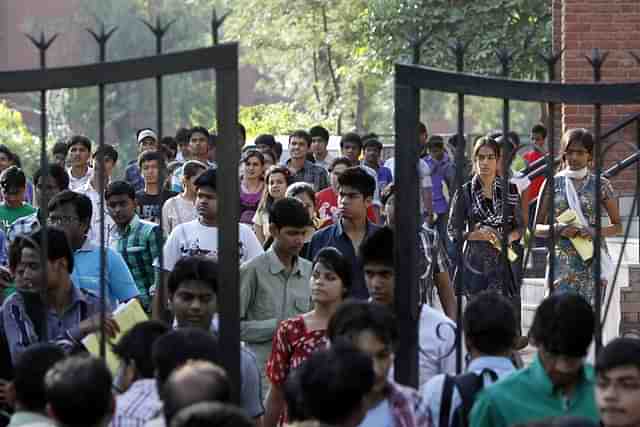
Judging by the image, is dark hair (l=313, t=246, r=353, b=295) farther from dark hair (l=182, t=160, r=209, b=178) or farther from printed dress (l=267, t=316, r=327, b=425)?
dark hair (l=182, t=160, r=209, b=178)

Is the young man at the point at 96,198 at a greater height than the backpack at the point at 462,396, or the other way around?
the young man at the point at 96,198

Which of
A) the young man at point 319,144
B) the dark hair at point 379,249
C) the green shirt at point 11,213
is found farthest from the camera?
the young man at point 319,144

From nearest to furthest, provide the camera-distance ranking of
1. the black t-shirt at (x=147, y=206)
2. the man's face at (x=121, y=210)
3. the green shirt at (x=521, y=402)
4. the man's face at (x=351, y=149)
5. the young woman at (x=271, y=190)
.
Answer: the green shirt at (x=521, y=402) < the man's face at (x=121, y=210) < the young woman at (x=271, y=190) < the black t-shirt at (x=147, y=206) < the man's face at (x=351, y=149)

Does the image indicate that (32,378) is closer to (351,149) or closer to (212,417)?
(212,417)

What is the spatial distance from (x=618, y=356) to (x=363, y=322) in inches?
35.3

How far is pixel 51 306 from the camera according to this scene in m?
6.92

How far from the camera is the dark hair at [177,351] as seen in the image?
524 centimetres

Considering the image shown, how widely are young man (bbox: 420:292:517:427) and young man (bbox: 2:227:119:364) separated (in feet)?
5.71

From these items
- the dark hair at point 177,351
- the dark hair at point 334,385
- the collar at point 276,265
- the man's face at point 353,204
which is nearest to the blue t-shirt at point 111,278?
the collar at point 276,265

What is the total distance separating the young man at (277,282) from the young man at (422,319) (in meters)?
1.28

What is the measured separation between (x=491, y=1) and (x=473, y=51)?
1.16 meters

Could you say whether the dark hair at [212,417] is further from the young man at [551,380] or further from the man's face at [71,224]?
the man's face at [71,224]

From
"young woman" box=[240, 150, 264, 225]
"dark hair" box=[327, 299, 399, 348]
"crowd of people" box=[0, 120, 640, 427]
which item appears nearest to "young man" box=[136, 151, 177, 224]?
"young woman" box=[240, 150, 264, 225]

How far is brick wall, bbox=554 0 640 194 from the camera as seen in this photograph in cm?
1611
